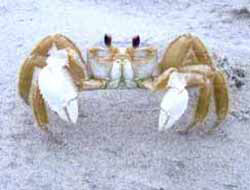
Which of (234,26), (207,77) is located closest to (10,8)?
(234,26)

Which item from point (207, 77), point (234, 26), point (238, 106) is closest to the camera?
point (207, 77)

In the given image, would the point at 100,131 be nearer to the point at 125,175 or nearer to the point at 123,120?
the point at 123,120

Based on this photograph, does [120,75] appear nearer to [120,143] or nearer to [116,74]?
[116,74]

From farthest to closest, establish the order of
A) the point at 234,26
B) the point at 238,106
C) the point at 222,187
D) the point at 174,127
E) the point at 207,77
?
the point at 234,26 < the point at 238,106 < the point at 174,127 < the point at 207,77 < the point at 222,187

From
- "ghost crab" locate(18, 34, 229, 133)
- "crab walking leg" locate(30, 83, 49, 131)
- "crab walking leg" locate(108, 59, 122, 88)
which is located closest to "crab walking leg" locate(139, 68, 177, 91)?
"ghost crab" locate(18, 34, 229, 133)

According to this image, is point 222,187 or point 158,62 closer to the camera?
point 222,187

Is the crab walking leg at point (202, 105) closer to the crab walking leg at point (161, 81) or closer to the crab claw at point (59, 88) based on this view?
the crab walking leg at point (161, 81)

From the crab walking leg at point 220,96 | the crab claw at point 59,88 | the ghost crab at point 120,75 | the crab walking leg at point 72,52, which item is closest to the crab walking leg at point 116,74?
the ghost crab at point 120,75

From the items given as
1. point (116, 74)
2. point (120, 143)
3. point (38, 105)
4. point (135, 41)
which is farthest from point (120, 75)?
point (38, 105)
